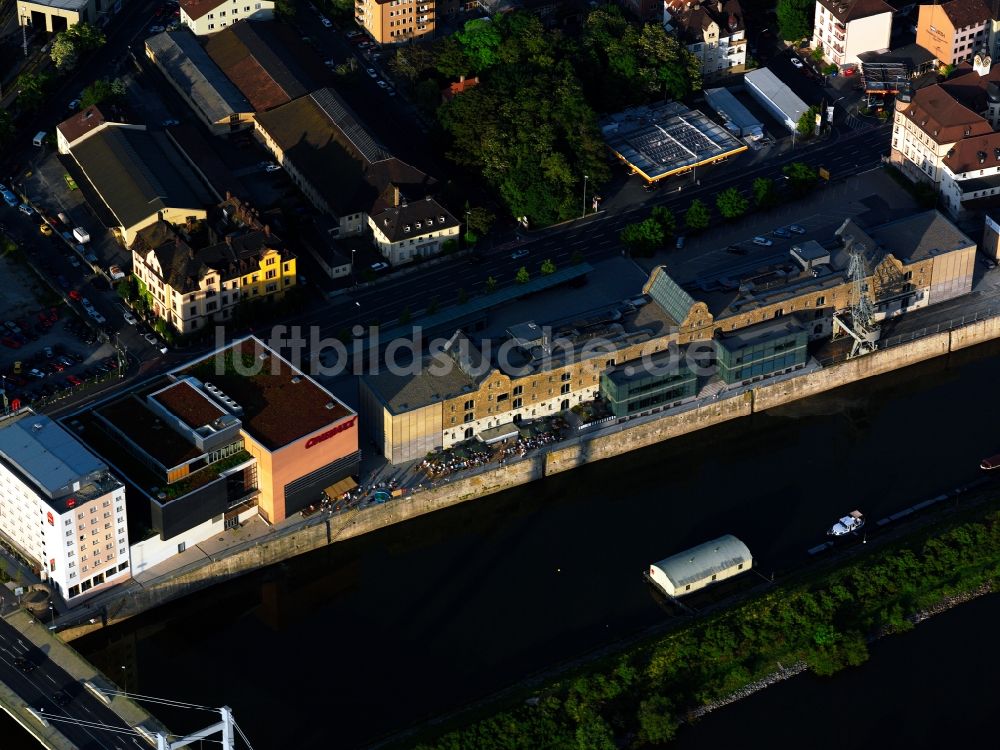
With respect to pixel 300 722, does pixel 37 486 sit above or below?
above

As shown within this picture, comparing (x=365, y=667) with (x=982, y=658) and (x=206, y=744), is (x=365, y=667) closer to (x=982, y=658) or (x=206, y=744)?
(x=206, y=744)

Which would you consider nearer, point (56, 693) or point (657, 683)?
point (56, 693)

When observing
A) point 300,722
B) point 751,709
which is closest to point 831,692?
point 751,709

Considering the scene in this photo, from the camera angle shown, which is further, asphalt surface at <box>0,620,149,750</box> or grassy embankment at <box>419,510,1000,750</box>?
grassy embankment at <box>419,510,1000,750</box>

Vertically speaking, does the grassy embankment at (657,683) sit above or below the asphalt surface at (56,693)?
below

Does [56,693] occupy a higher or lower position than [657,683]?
higher

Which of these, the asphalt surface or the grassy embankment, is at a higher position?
the asphalt surface

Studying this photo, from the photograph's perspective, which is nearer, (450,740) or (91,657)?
(450,740)

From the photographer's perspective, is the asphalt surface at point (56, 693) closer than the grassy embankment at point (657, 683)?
Yes
